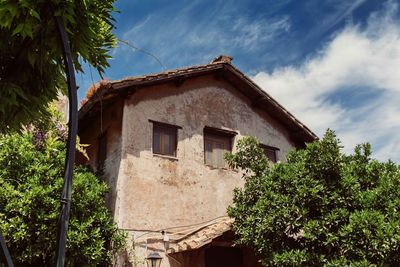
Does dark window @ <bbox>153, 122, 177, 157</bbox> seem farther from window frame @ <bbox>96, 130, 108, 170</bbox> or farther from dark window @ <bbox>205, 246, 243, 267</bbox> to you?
dark window @ <bbox>205, 246, 243, 267</bbox>

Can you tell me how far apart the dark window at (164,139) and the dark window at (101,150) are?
5.10 feet

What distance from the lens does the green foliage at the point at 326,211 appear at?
8234mm

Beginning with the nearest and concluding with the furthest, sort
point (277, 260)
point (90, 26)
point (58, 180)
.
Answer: point (90, 26) < point (277, 260) < point (58, 180)

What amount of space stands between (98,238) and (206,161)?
4391 mm

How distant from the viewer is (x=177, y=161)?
40.7 feet

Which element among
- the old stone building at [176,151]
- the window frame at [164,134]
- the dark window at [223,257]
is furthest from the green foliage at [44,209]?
the dark window at [223,257]

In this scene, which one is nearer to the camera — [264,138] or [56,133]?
[56,133]

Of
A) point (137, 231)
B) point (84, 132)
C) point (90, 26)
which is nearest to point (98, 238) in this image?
point (137, 231)

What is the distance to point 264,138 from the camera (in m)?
15.0

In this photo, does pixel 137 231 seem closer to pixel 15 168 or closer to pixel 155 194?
pixel 155 194

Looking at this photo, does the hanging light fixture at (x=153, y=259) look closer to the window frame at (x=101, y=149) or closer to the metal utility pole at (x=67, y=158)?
the window frame at (x=101, y=149)

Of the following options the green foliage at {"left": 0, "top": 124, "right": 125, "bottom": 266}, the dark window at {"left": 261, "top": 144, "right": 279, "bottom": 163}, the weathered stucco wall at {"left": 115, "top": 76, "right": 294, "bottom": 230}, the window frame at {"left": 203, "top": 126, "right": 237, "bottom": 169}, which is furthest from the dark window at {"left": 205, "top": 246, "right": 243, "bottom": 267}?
the dark window at {"left": 261, "top": 144, "right": 279, "bottom": 163}

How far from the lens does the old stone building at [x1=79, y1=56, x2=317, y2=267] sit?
11078 mm

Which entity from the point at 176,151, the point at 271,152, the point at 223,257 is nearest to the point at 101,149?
the point at 176,151
